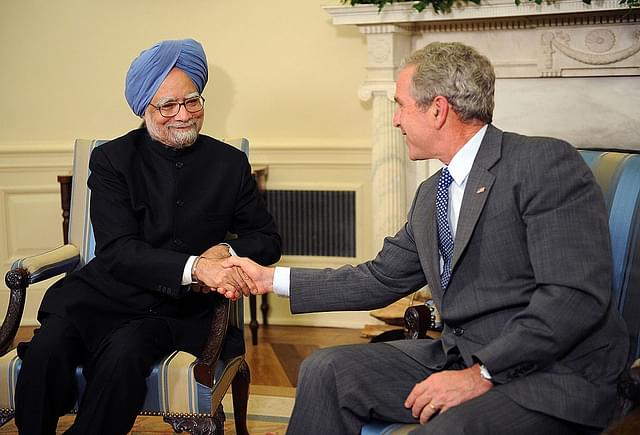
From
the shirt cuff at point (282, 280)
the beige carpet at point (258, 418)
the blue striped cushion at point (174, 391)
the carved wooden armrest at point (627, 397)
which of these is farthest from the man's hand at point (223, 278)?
the carved wooden armrest at point (627, 397)

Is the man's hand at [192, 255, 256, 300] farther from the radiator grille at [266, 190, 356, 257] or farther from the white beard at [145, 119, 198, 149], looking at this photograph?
the radiator grille at [266, 190, 356, 257]

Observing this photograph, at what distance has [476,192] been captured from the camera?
7.57 ft

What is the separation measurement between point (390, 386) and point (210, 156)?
1.18 m

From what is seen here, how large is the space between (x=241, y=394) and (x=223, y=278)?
65 centimetres

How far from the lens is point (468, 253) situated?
7.64 ft

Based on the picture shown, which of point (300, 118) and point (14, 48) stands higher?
point (14, 48)

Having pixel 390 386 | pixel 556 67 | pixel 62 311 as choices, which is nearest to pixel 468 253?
pixel 390 386

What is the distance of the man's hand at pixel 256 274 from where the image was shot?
2.75m

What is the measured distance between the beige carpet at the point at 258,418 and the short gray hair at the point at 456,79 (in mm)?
1650

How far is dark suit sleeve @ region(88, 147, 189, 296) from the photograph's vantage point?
2.91 metres

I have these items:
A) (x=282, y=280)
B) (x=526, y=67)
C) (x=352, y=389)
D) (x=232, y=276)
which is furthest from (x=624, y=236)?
(x=526, y=67)

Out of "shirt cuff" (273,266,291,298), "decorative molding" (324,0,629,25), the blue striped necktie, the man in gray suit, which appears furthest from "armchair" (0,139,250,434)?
"decorative molding" (324,0,629,25)

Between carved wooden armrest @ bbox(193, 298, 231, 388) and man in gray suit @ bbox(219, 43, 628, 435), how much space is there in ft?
1.50

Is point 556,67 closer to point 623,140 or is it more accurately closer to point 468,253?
point 623,140
